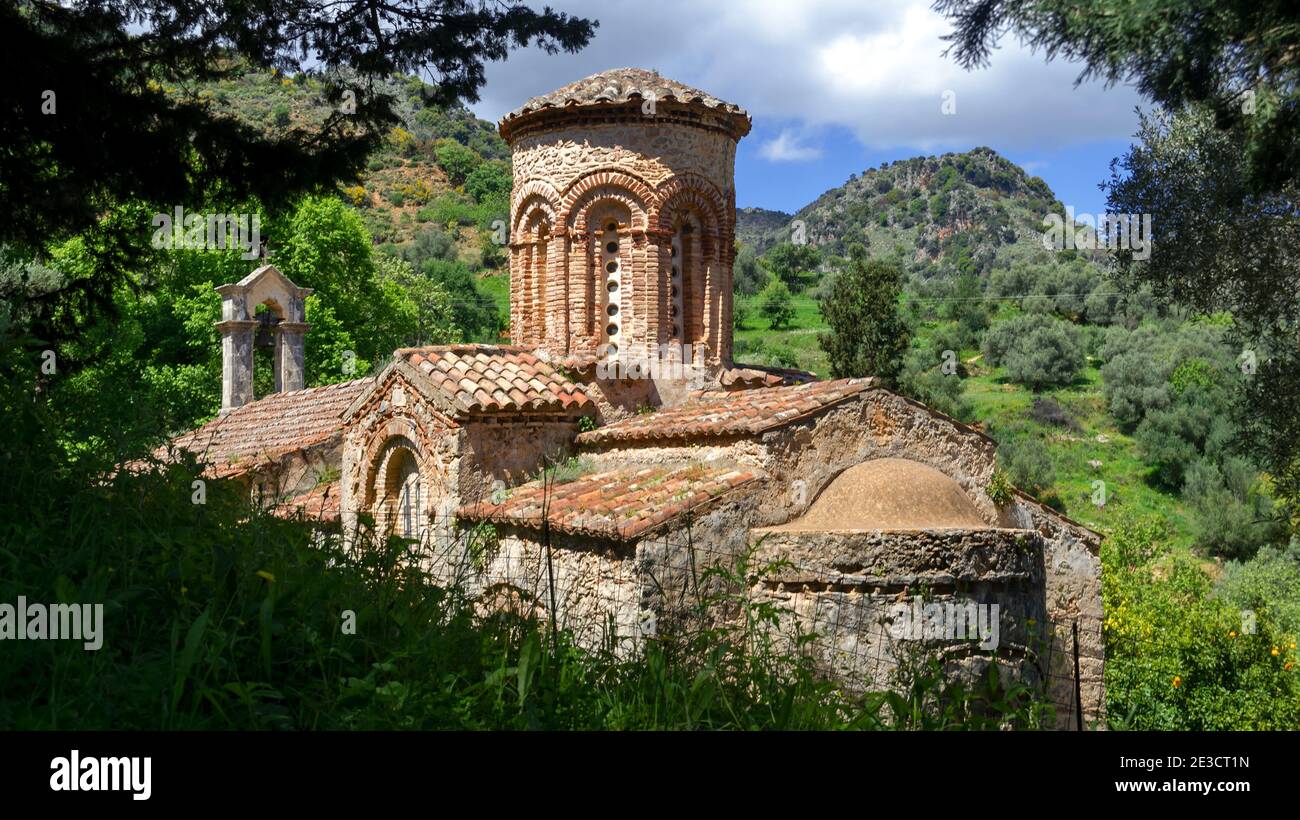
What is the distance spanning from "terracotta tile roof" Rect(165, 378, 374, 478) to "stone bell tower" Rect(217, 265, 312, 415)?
27.1 inches

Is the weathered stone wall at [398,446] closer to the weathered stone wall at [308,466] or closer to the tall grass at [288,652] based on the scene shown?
the weathered stone wall at [308,466]

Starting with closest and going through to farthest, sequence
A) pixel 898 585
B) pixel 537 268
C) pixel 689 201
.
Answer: pixel 898 585 < pixel 689 201 < pixel 537 268

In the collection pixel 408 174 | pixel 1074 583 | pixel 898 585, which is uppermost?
pixel 408 174

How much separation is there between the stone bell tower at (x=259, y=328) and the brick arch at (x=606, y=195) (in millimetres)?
7597

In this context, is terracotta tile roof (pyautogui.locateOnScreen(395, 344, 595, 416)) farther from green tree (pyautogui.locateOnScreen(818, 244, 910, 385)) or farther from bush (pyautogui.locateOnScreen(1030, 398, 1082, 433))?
bush (pyautogui.locateOnScreen(1030, 398, 1082, 433))

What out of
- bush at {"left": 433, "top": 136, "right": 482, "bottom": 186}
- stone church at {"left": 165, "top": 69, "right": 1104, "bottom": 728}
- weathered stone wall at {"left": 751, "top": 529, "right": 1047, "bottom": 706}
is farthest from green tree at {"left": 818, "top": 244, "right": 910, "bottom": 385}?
bush at {"left": 433, "top": 136, "right": 482, "bottom": 186}

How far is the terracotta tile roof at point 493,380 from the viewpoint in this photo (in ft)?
34.3

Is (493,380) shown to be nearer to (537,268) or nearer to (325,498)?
(537,268)

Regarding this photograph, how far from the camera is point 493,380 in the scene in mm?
11016

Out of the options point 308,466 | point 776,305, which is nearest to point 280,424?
point 308,466

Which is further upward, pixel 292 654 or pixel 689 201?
pixel 689 201

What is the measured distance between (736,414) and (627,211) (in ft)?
11.1

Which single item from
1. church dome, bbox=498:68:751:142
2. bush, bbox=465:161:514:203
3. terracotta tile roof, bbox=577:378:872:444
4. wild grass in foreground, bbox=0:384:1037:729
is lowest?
wild grass in foreground, bbox=0:384:1037:729

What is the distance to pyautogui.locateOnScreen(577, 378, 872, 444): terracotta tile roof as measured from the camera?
31.7 feet
